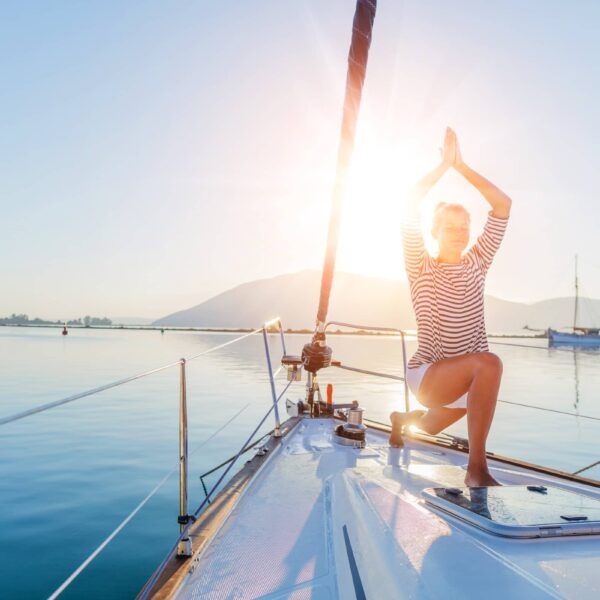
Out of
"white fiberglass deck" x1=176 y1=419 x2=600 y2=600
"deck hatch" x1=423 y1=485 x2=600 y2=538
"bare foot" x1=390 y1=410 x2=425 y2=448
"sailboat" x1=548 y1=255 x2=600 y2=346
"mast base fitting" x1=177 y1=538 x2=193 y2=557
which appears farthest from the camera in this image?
"sailboat" x1=548 y1=255 x2=600 y2=346

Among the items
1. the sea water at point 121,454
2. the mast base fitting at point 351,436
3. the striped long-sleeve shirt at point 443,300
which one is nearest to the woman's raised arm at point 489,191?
the striped long-sleeve shirt at point 443,300

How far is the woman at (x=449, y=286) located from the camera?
212cm

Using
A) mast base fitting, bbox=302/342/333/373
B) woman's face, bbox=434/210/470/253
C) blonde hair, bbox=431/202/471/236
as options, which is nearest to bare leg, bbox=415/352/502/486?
woman's face, bbox=434/210/470/253

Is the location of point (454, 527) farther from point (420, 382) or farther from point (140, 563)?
point (140, 563)

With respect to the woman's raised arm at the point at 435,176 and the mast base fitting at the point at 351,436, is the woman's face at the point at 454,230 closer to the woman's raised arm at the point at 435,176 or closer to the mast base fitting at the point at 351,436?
the woman's raised arm at the point at 435,176

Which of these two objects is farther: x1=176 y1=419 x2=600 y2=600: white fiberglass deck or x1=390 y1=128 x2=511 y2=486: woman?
x1=390 y1=128 x2=511 y2=486: woman

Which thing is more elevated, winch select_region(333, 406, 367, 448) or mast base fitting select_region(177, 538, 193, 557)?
winch select_region(333, 406, 367, 448)

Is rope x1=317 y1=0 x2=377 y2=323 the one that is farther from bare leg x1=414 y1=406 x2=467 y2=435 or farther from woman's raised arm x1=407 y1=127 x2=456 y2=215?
bare leg x1=414 y1=406 x2=467 y2=435

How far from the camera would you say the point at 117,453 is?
22.1ft

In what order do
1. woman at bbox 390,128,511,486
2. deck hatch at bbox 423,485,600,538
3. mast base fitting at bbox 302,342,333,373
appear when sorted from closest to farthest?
deck hatch at bbox 423,485,600,538 < woman at bbox 390,128,511,486 < mast base fitting at bbox 302,342,333,373

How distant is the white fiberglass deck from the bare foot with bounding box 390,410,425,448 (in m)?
→ 0.56

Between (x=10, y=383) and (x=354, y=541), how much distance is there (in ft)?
54.5

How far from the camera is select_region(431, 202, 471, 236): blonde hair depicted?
2.20 metres

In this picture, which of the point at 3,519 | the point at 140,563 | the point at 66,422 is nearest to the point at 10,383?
the point at 66,422
